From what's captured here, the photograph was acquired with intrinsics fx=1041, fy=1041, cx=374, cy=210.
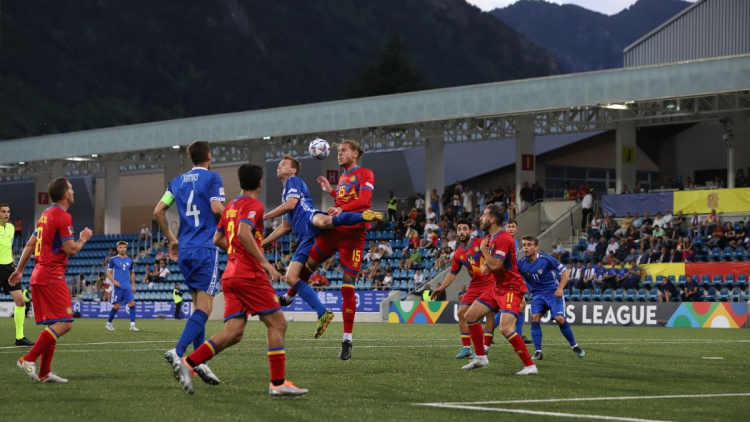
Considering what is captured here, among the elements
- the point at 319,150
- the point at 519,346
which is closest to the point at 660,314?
the point at 319,150

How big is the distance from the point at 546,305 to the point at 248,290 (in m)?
7.95

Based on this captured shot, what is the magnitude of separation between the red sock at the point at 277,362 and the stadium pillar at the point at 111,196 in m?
48.2

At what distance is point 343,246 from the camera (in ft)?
46.9

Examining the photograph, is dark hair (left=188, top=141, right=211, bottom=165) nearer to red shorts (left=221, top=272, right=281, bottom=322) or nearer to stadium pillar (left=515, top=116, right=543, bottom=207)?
red shorts (left=221, top=272, right=281, bottom=322)

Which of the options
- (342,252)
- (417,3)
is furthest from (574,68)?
(342,252)

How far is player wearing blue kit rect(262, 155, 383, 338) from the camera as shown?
43.4 feet

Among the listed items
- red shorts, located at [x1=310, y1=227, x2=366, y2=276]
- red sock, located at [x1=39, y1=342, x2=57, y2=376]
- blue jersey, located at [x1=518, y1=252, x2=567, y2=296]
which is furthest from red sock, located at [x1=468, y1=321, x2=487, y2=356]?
red sock, located at [x1=39, y1=342, x2=57, y2=376]

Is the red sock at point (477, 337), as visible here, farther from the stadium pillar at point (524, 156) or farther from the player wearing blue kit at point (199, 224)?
the stadium pillar at point (524, 156)

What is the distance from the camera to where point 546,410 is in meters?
9.02

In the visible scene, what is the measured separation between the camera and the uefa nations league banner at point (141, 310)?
145 ft

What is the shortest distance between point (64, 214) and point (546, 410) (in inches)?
246

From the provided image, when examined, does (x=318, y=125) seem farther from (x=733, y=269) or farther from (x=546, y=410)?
(x=546, y=410)

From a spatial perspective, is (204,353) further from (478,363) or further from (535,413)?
(478,363)

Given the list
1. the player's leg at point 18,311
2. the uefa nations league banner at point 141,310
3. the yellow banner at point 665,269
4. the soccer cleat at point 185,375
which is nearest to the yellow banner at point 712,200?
the yellow banner at point 665,269
